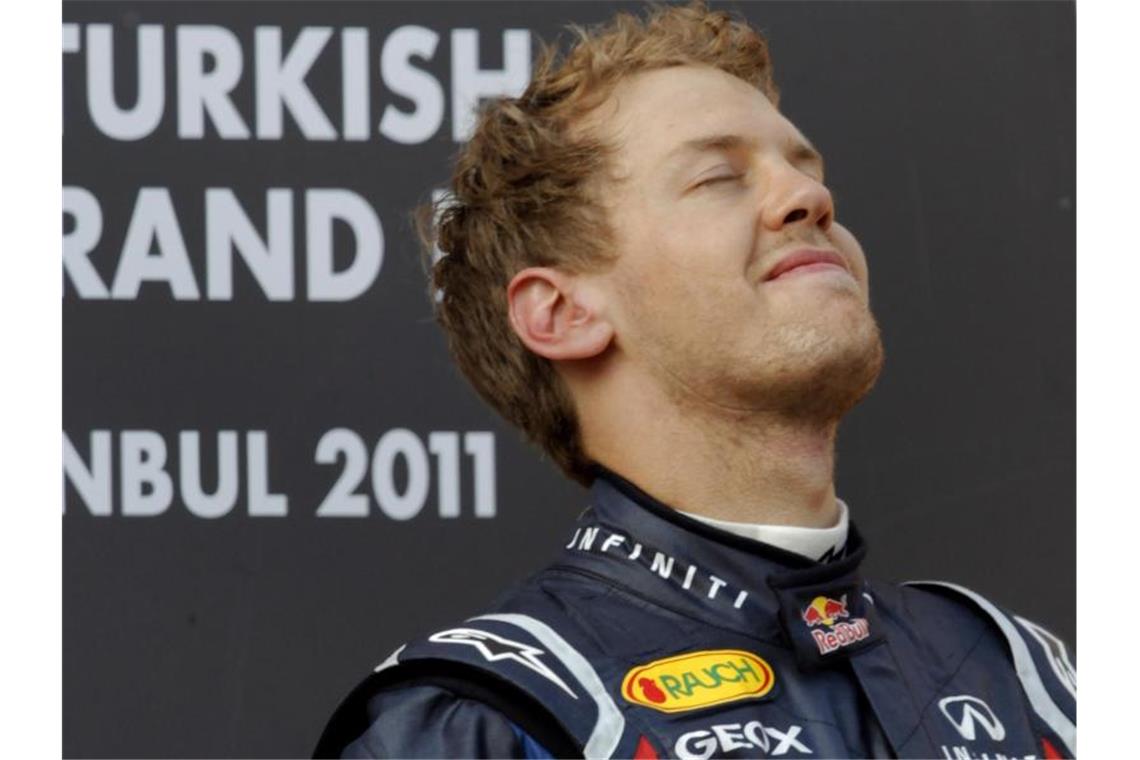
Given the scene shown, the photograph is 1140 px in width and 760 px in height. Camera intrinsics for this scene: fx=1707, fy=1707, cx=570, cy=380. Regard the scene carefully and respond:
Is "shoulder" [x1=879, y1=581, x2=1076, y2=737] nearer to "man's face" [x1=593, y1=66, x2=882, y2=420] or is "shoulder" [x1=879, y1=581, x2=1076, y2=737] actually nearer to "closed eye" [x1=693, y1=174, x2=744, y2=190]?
"man's face" [x1=593, y1=66, x2=882, y2=420]

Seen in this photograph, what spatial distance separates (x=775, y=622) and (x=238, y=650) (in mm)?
886

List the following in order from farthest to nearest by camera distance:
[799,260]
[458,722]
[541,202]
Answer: [541,202] → [799,260] → [458,722]

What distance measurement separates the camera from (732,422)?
5.44ft

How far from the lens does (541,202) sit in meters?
1.76

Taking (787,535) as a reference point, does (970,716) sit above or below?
below

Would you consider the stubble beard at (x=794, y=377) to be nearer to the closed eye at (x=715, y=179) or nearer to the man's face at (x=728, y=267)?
the man's face at (x=728, y=267)

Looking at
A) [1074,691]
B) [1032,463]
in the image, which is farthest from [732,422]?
[1032,463]

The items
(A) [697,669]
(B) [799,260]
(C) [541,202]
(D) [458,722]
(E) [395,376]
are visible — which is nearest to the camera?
(D) [458,722]

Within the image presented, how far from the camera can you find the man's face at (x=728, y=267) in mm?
1605

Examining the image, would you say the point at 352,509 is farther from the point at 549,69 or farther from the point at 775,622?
the point at 775,622

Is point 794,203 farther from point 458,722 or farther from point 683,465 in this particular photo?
point 458,722

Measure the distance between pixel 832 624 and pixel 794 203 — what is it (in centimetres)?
40

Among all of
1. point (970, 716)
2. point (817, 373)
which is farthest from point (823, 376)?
point (970, 716)

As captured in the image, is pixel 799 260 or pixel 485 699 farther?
pixel 799 260
